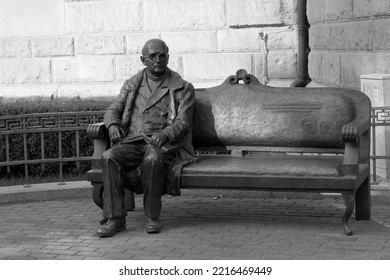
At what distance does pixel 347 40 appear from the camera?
1148 centimetres

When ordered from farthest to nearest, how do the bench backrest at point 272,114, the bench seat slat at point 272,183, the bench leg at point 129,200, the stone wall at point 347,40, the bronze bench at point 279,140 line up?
the stone wall at point 347,40 < the bench leg at point 129,200 < the bench backrest at point 272,114 < the bronze bench at point 279,140 < the bench seat slat at point 272,183

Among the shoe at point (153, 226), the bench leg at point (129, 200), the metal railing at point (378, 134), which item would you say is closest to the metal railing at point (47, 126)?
the bench leg at point (129, 200)

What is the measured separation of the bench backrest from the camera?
8.87 meters

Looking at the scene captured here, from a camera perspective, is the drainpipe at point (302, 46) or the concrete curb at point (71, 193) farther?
the drainpipe at point (302, 46)

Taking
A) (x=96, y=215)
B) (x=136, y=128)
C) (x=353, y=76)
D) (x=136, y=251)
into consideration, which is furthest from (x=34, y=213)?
(x=353, y=76)

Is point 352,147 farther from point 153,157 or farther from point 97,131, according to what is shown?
point 97,131

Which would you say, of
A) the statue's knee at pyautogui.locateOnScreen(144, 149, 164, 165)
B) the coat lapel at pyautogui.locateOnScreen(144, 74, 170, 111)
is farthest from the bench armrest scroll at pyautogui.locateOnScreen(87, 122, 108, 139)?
the statue's knee at pyautogui.locateOnScreen(144, 149, 164, 165)

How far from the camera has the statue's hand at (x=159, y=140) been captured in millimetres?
8461

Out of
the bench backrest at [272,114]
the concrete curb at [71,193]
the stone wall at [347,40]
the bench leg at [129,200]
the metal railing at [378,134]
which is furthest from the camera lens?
the stone wall at [347,40]

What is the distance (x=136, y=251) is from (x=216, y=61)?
18.7 ft

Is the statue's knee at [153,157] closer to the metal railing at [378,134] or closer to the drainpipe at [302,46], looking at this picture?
the metal railing at [378,134]

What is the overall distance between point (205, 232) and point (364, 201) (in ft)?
4.64

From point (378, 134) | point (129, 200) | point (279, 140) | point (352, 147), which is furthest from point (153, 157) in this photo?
point (378, 134)

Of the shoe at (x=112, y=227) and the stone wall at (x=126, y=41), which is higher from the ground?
the stone wall at (x=126, y=41)
